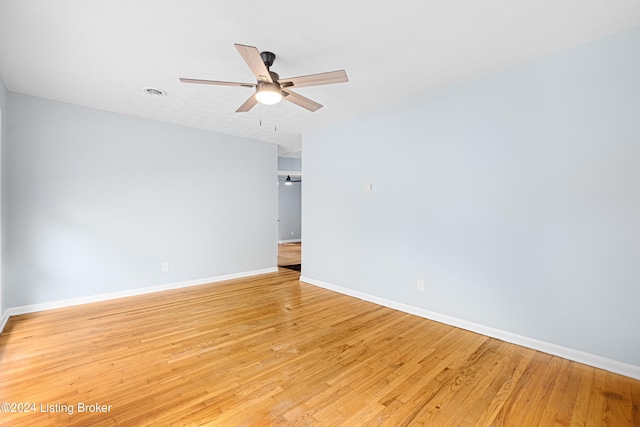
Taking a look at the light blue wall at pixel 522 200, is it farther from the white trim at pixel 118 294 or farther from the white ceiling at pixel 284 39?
the white trim at pixel 118 294

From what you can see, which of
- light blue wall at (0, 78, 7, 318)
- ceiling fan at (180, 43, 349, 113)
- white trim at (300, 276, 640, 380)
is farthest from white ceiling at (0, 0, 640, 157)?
white trim at (300, 276, 640, 380)

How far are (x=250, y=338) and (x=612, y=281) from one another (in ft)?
10.1

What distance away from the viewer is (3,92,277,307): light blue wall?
3439 mm

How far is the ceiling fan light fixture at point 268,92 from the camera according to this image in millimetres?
2301

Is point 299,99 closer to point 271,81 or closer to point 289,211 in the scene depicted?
point 271,81

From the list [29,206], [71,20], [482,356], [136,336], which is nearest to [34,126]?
[29,206]

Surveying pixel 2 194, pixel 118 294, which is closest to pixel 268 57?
pixel 2 194

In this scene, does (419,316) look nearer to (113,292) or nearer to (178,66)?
(178,66)

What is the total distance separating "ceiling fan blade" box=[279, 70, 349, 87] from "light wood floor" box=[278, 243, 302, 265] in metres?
4.80

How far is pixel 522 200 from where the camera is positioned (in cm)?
264

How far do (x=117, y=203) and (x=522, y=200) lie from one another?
494cm

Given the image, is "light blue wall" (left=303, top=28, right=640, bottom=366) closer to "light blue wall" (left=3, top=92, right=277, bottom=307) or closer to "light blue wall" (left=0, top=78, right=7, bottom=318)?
"light blue wall" (left=3, top=92, right=277, bottom=307)

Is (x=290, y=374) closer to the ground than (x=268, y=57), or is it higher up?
closer to the ground

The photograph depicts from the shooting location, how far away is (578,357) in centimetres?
235
